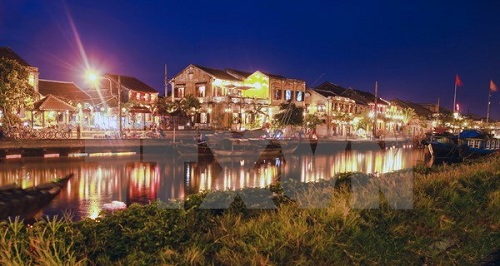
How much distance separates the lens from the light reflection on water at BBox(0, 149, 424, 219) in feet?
64.6

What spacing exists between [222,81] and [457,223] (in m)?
46.5

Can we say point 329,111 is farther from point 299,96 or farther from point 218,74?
point 218,74

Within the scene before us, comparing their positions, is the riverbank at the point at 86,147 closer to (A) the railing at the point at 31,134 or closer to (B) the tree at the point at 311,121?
(A) the railing at the point at 31,134

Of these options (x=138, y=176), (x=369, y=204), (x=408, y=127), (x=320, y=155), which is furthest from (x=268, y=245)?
(x=408, y=127)

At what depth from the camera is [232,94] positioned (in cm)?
5266

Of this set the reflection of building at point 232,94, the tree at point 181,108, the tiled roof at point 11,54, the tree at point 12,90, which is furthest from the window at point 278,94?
the tree at point 12,90

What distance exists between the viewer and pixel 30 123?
3991 cm

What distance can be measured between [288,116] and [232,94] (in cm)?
806

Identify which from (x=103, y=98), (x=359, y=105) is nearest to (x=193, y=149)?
(x=103, y=98)

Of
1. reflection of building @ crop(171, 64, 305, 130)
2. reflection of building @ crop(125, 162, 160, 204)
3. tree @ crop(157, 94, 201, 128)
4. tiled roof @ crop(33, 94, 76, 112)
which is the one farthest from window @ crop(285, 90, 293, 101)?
tiled roof @ crop(33, 94, 76, 112)

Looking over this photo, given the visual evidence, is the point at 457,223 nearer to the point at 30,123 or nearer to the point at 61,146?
the point at 61,146

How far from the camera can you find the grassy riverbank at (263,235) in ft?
12.2

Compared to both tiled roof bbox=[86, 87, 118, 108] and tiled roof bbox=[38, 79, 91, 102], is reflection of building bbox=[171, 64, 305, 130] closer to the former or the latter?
tiled roof bbox=[86, 87, 118, 108]

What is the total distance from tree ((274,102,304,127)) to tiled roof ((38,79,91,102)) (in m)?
24.0
